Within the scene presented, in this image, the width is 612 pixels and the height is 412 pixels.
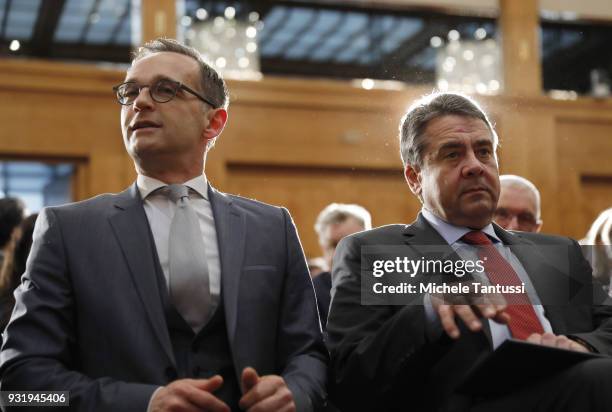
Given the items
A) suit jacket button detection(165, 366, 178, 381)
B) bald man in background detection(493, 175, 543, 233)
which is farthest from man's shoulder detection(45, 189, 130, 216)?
bald man in background detection(493, 175, 543, 233)

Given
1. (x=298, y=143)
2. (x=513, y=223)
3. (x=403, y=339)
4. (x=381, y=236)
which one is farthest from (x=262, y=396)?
(x=298, y=143)

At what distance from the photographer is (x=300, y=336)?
1.68 metres

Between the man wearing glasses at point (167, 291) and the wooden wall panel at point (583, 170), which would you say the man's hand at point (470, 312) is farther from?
the wooden wall panel at point (583, 170)

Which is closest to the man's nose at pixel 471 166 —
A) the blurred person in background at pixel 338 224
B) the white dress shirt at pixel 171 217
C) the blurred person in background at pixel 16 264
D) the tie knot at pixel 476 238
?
the tie knot at pixel 476 238

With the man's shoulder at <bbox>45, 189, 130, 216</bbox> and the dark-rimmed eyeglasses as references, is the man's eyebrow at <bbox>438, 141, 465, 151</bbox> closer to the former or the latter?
the dark-rimmed eyeglasses

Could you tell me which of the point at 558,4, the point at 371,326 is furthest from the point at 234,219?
the point at 558,4

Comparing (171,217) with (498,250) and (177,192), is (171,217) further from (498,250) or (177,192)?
(498,250)

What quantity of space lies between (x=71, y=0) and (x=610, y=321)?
407cm

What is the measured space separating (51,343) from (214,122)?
0.66m

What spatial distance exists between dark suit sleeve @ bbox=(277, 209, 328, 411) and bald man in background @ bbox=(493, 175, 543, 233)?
107cm

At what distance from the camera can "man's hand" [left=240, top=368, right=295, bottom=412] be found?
4.81 ft

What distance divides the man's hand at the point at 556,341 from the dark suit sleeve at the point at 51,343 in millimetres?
733

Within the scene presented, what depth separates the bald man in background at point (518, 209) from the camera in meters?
2.64

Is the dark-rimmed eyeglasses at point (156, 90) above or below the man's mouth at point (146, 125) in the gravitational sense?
above
